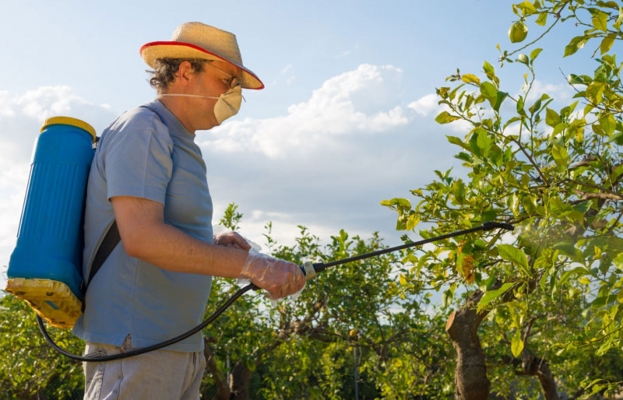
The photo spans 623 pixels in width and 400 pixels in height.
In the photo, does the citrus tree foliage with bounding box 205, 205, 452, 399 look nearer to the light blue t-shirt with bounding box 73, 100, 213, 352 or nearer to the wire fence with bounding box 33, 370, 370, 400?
the wire fence with bounding box 33, 370, 370, 400

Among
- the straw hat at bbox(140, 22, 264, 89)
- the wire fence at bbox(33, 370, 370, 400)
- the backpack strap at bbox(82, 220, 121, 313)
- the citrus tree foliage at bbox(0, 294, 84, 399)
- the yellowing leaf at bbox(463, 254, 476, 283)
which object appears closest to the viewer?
the backpack strap at bbox(82, 220, 121, 313)

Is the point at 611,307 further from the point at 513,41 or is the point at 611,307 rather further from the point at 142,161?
the point at 142,161

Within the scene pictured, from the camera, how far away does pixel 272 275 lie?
1.86m

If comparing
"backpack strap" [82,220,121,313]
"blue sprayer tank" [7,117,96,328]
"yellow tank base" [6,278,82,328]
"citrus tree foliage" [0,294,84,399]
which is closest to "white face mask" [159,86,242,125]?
"blue sprayer tank" [7,117,96,328]

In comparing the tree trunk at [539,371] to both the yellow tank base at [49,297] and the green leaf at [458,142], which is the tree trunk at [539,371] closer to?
the green leaf at [458,142]

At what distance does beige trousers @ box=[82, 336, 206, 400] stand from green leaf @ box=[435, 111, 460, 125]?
1154 mm

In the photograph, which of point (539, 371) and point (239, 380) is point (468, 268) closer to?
point (539, 371)

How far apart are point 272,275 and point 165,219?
0.32 metres

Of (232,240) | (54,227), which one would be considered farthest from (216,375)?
(54,227)

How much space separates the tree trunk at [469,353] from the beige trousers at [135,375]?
331 centimetres

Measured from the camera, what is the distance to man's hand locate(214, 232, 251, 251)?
7.27 ft

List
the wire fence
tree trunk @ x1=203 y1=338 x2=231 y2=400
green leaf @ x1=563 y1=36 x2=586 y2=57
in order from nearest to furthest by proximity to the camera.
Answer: green leaf @ x1=563 y1=36 x2=586 y2=57, tree trunk @ x1=203 y1=338 x2=231 y2=400, the wire fence

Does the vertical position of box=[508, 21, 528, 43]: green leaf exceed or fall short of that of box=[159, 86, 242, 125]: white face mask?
it exceeds it

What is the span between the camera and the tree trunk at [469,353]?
492 centimetres
